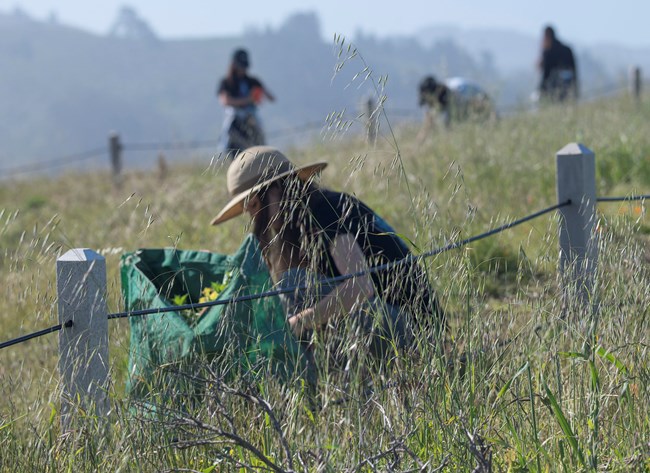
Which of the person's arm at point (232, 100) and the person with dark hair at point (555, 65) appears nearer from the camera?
the person's arm at point (232, 100)

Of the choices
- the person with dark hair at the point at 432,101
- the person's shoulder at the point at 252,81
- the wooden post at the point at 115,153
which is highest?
the person's shoulder at the point at 252,81

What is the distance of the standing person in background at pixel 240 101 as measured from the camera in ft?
32.8

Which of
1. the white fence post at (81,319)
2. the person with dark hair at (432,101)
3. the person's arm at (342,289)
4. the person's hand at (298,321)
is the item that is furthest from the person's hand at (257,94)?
the white fence post at (81,319)

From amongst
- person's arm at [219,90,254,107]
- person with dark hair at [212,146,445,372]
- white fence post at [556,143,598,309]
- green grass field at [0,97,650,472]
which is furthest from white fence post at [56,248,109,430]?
person's arm at [219,90,254,107]

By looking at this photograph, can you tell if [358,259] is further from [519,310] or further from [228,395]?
[228,395]

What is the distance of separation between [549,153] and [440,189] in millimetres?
903

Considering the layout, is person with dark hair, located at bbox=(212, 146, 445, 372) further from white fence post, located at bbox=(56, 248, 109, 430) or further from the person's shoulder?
the person's shoulder

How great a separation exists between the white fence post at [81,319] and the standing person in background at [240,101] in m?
7.58

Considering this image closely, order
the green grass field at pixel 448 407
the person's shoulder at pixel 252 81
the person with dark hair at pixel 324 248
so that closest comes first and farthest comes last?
the green grass field at pixel 448 407 < the person with dark hair at pixel 324 248 < the person's shoulder at pixel 252 81

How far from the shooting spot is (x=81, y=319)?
2.43 meters

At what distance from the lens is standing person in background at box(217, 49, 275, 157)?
32.8 feet

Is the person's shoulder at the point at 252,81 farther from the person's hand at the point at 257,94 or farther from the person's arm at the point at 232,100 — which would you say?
the person's arm at the point at 232,100

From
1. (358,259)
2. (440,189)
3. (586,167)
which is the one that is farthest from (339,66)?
(440,189)

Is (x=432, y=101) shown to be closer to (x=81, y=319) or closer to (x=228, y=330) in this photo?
(x=228, y=330)
